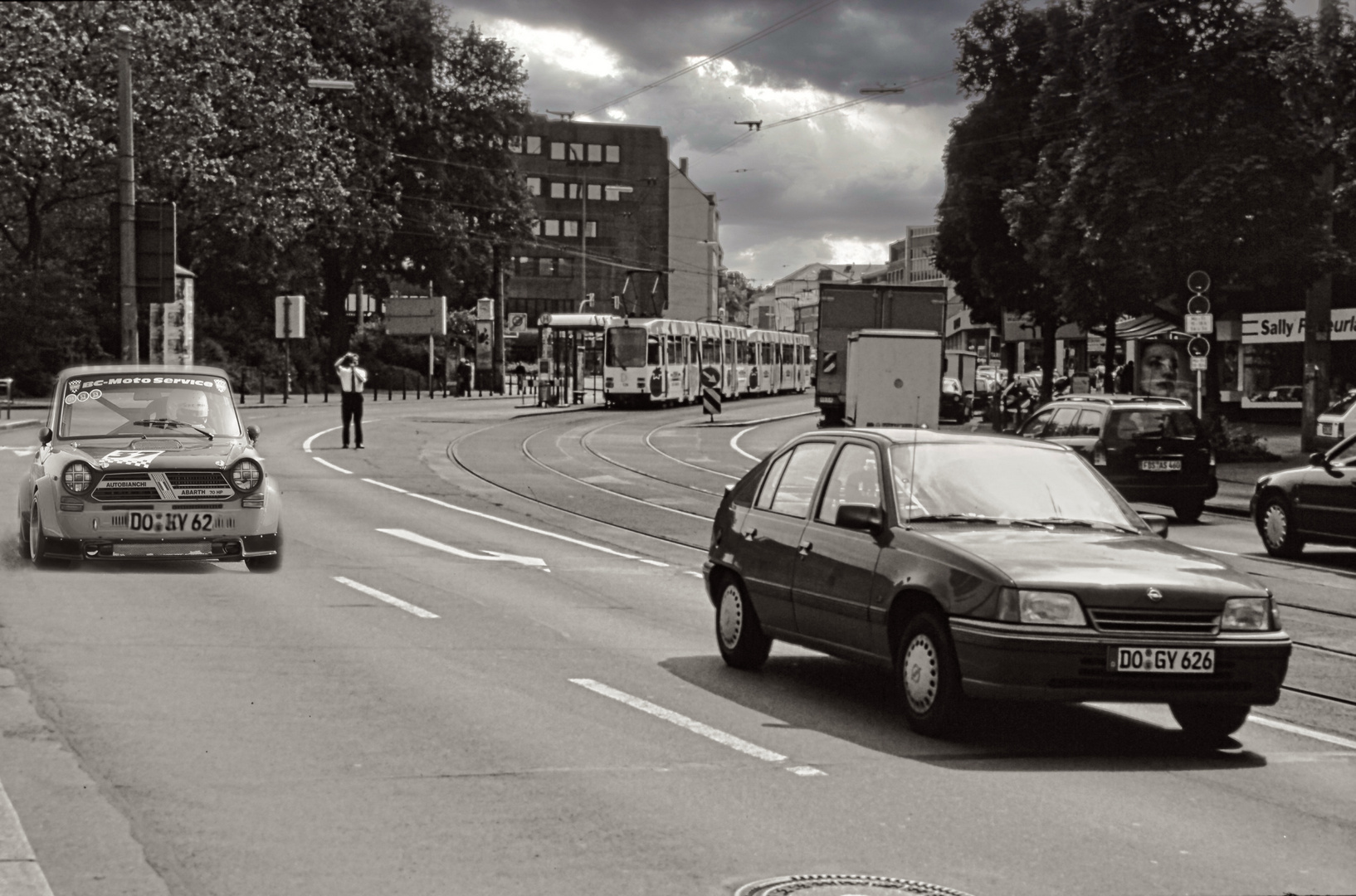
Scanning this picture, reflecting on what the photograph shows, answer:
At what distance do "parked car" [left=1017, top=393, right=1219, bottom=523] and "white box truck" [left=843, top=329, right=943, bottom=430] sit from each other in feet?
53.7

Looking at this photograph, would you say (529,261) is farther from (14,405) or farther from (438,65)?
(14,405)

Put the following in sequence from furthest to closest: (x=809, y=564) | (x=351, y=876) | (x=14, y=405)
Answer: (x=14, y=405), (x=809, y=564), (x=351, y=876)

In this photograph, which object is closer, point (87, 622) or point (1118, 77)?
point (87, 622)

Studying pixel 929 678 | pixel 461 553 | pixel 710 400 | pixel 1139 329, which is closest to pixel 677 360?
pixel 710 400

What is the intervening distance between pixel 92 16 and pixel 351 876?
9.76ft

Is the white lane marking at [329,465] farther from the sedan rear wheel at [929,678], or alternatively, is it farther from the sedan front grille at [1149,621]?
the sedan front grille at [1149,621]

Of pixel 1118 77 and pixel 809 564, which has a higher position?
pixel 1118 77

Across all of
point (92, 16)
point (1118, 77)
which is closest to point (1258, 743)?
point (92, 16)

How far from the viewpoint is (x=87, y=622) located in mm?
12156

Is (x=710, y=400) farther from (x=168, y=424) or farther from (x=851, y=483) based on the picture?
(x=168, y=424)

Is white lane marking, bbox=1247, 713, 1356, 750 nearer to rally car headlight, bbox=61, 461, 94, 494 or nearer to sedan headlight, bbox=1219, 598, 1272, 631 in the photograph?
sedan headlight, bbox=1219, 598, 1272, 631

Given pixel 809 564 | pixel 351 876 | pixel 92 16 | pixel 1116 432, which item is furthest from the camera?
pixel 1116 432

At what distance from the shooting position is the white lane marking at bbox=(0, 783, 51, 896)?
561cm

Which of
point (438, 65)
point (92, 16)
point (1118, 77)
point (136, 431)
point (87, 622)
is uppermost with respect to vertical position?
point (438, 65)
